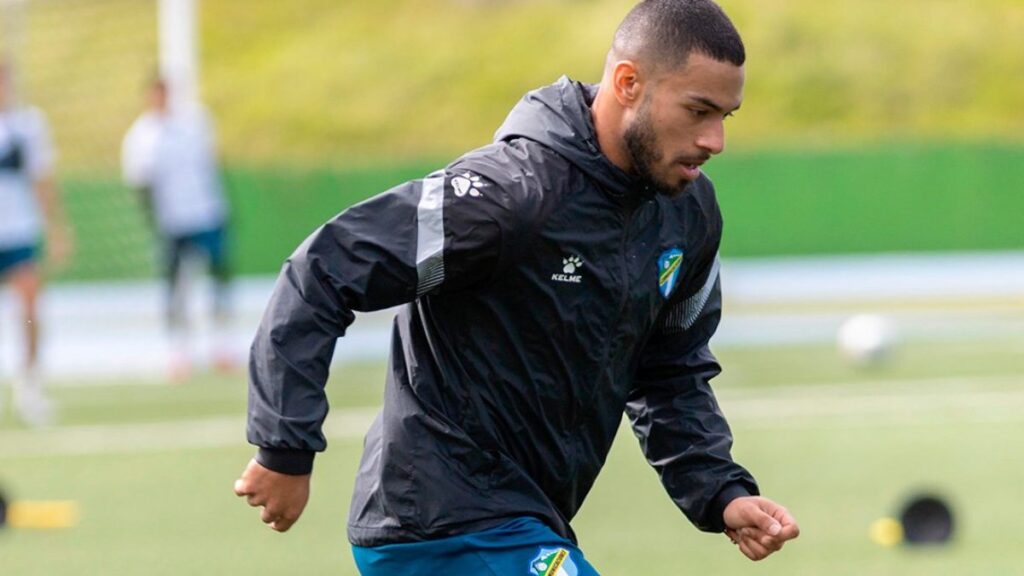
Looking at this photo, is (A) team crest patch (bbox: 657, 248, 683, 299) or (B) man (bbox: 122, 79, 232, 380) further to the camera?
(B) man (bbox: 122, 79, 232, 380)

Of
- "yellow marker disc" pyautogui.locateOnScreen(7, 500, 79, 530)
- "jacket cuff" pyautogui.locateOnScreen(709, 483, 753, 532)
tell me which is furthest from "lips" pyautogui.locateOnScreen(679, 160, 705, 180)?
"yellow marker disc" pyautogui.locateOnScreen(7, 500, 79, 530)

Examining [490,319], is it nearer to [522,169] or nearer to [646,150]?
[522,169]

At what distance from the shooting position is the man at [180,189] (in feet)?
50.6

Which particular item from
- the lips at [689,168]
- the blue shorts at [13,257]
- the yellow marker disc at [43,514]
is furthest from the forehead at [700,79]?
the blue shorts at [13,257]

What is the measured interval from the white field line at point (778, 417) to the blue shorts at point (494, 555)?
23.2ft

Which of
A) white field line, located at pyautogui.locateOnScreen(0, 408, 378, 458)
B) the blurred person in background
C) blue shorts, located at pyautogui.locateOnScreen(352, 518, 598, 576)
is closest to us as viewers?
blue shorts, located at pyautogui.locateOnScreen(352, 518, 598, 576)

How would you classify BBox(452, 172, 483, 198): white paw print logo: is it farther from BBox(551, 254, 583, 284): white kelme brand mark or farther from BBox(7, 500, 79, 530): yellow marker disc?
BBox(7, 500, 79, 530): yellow marker disc

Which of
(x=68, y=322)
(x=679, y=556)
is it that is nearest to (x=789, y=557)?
(x=679, y=556)

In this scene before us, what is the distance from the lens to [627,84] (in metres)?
4.02

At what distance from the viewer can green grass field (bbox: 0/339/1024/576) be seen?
7.55 m

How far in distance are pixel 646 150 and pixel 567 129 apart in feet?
0.61

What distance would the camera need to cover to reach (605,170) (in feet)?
13.1

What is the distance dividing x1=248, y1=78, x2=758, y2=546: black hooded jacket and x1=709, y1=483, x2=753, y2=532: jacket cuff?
32cm

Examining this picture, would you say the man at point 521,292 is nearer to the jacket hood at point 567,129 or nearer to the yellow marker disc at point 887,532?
the jacket hood at point 567,129
